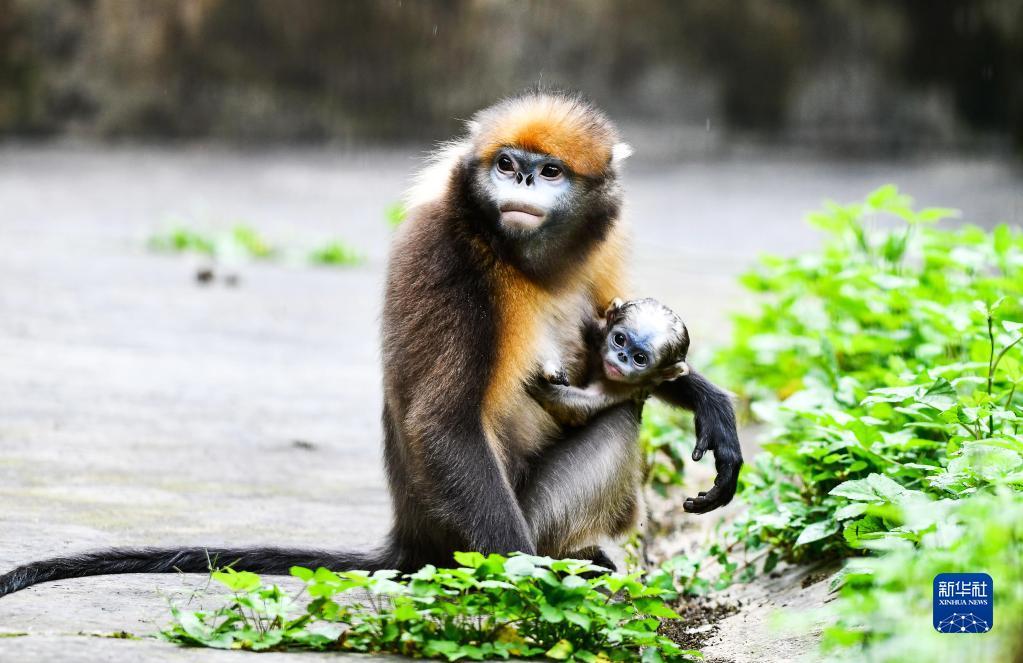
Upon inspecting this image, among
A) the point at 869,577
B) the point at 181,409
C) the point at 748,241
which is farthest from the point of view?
the point at 748,241

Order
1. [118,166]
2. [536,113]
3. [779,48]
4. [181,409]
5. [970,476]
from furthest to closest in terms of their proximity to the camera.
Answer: [779,48] → [118,166] → [181,409] → [536,113] → [970,476]

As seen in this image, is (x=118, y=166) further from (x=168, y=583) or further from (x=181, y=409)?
(x=168, y=583)

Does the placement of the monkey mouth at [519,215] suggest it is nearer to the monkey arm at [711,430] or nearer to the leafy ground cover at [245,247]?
the monkey arm at [711,430]

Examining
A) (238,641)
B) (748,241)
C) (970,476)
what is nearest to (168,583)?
(238,641)

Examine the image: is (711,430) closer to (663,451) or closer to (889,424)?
(889,424)

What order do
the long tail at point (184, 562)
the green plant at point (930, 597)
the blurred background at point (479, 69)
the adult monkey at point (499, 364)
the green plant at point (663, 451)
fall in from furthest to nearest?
1. the blurred background at point (479, 69)
2. the green plant at point (663, 451)
3. the adult monkey at point (499, 364)
4. the long tail at point (184, 562)
5. the green plant at point (930, 597)

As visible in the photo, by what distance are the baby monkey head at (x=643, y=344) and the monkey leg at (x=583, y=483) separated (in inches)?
6.0

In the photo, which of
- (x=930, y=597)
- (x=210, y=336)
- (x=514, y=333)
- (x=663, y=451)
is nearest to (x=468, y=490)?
(x=514, y=333)

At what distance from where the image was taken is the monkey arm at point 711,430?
379 cm

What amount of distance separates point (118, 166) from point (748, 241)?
21.6 ft

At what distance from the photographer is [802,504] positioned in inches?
150

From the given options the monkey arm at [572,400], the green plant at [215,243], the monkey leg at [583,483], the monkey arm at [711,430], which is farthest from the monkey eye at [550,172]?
the green plant at [215,243]

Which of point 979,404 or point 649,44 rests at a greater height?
point 649,44

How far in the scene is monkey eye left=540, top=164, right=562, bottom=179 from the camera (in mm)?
3553
